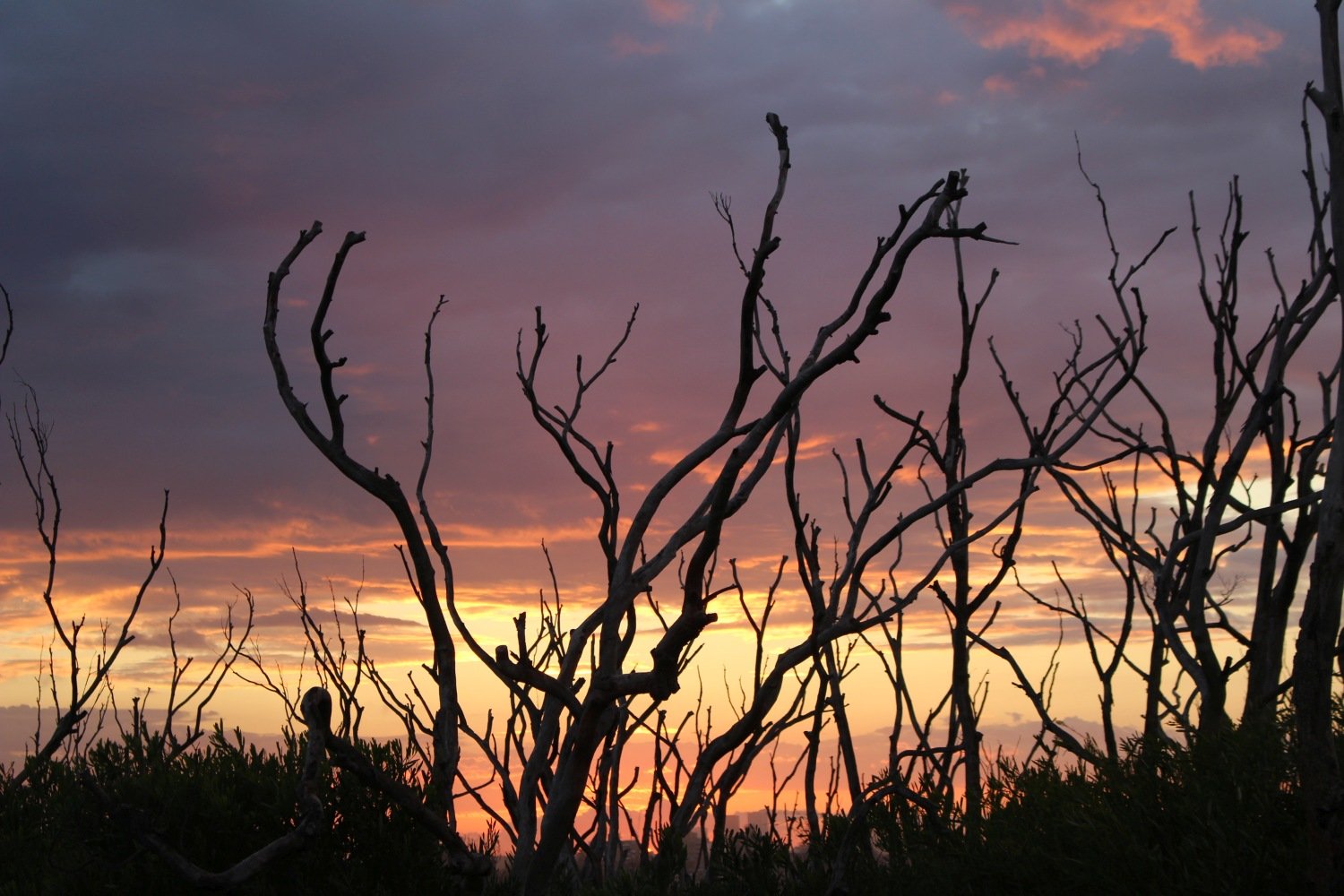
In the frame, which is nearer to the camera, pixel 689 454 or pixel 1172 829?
pixel 1172 829

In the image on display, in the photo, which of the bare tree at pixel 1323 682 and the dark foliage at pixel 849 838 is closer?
the bare tree at pixel 1323 682

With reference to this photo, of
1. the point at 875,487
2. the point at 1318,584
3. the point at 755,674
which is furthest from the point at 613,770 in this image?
the point at 1318,584

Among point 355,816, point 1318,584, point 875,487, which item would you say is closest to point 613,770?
point 355,816

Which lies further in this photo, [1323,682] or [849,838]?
[849,838]

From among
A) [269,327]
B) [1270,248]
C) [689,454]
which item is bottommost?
[689,454]

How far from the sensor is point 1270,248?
6.70m

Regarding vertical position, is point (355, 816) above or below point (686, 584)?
below

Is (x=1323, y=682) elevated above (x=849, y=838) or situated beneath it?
elevated above

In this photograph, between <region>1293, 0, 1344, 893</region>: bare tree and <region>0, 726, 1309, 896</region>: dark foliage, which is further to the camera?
<region>0, 726, 1309, 896</region>: dark foliage

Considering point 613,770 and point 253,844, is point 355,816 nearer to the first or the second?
point 253,844

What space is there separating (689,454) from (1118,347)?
3.55 m

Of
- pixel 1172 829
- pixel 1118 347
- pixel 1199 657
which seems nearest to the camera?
pixel 1172 829

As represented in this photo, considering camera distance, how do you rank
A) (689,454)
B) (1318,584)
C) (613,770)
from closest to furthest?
(1318,584) < (689,454) < (613,770)

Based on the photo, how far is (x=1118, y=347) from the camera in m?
7.14
